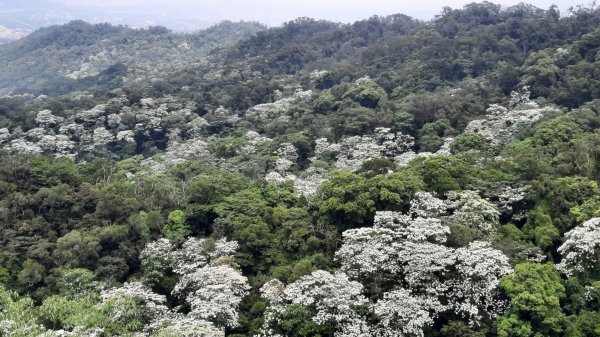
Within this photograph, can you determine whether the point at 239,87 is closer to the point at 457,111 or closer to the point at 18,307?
the point at 457,111

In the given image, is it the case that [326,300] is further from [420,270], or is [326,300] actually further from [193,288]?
[193,288]

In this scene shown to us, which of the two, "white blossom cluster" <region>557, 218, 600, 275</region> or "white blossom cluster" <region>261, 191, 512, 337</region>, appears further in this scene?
"white blossom cluster" <region>557, 218, 600, 275</region>

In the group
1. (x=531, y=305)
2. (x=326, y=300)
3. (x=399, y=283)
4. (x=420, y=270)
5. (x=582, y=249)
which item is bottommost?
(x=399, y=283)

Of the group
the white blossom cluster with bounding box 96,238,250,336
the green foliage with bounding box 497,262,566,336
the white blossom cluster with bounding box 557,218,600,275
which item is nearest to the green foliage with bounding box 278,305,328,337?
the white blossom cluster with bounding box 96,238,250,336

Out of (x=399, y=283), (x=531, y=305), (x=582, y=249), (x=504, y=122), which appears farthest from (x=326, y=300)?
(x=504, y=122)

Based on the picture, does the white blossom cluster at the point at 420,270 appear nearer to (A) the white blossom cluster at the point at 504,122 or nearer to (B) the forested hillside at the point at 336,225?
(B) the forested hillside at the point at 336,225

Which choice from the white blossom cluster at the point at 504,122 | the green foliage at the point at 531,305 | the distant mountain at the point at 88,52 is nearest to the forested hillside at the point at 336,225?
the green foliage at the point at 531,305

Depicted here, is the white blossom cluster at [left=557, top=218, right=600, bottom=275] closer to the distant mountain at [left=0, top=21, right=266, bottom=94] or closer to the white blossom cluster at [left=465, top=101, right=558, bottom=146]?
the white blossom cluster at [left=465, top=101, right=558, bottom=146]

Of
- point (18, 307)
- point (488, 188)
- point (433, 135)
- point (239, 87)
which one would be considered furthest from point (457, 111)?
point (18, 307)
